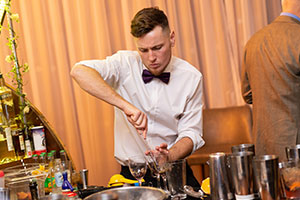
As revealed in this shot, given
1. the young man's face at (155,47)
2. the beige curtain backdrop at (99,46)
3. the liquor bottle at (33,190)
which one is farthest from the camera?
the beige curtain backdrop at (99,46)

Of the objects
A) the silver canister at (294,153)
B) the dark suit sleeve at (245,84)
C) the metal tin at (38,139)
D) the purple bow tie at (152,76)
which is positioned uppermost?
the purple bow tie at (152,76)

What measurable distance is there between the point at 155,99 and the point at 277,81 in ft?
2.26

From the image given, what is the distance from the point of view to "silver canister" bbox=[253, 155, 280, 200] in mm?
1234

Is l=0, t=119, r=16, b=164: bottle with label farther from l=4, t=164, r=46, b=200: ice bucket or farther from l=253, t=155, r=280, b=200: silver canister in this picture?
l=253, t=155, r=280, b=200: silver canister

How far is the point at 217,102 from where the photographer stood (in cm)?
368

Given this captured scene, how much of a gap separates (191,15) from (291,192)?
2.55 metres

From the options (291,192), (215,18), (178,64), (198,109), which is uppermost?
(215,18)

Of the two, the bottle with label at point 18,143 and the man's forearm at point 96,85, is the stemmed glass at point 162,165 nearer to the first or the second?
the man's forearm at point 96,85

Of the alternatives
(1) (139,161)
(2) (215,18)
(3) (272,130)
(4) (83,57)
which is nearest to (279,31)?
(3) (272,130)

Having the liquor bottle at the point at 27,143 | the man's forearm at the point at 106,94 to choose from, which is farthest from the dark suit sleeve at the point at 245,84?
the liquor bottle at the point at 27,143

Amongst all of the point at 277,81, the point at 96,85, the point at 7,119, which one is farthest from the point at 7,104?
the point at 277,81

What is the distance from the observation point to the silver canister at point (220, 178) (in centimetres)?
139

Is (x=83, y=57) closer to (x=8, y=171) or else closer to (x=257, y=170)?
(x=8, y=171)

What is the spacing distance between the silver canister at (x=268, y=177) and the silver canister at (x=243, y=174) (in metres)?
0.05
